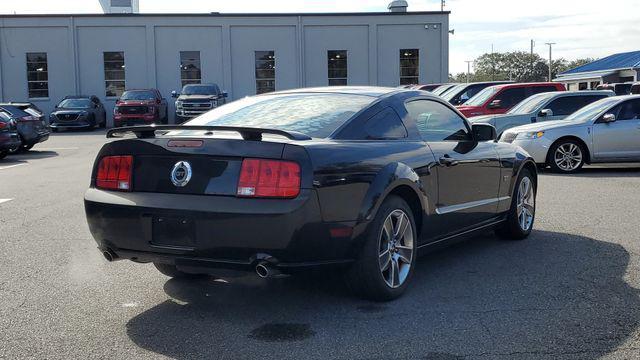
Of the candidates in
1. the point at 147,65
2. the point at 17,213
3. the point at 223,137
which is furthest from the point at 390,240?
the point at 147,65

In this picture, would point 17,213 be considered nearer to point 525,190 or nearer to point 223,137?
point 223,137

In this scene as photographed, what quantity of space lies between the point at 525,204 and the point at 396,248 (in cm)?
268

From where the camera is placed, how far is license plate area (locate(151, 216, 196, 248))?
459cm

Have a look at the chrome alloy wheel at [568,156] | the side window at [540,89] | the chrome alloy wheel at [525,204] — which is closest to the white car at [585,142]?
the chrome alloy wheel at [568,156]

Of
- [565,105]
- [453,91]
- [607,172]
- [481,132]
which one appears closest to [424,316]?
[481,132]

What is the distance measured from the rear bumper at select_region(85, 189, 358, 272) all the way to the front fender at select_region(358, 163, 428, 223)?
0.23 metres

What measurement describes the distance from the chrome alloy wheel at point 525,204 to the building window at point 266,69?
32.0m

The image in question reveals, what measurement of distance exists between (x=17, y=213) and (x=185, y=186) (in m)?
5.60

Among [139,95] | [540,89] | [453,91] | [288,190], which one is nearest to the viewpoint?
[288,190]

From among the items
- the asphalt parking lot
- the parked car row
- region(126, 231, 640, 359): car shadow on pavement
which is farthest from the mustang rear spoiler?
the parked car row

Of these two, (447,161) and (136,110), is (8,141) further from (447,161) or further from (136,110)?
(447,161)

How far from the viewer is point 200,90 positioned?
31.6 metres

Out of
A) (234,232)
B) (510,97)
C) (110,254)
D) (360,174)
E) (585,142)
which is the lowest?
(110,254)

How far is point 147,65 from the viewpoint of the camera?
3812cm
